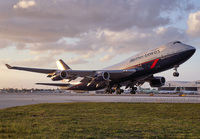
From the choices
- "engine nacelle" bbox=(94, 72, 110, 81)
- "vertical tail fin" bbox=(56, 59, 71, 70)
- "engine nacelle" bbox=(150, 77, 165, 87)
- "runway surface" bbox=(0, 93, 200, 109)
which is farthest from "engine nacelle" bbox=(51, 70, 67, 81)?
"engine nacelle" bbox=(150, 77, 165, 87)

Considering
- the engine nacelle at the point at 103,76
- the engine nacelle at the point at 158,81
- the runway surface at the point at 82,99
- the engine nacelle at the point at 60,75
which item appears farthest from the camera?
the engine nacelle at the point at 158,81

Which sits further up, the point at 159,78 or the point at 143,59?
the point at 143,59

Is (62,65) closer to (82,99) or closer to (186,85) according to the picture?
(82,99)

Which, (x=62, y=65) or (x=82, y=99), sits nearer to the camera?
(x=82, y=99)

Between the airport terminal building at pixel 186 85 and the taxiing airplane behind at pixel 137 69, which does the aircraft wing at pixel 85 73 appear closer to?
the taxiing airplane behind at pixel 137 69

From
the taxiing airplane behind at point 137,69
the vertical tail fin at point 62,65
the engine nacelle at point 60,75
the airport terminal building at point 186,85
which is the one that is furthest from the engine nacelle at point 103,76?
the airport terminal building at point 186,85

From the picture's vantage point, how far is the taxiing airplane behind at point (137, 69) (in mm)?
32062

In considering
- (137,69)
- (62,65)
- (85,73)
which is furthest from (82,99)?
(137,69)

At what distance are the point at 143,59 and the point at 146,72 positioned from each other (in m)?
2.11

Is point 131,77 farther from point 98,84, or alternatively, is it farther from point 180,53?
point 180,53

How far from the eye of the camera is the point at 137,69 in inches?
1393

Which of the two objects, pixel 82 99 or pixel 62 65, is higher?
pixel 62 65

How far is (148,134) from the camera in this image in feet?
44.0

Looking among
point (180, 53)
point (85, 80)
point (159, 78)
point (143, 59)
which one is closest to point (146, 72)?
point (143, 59)
